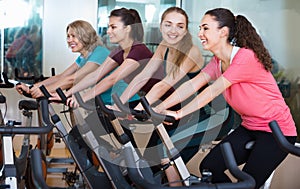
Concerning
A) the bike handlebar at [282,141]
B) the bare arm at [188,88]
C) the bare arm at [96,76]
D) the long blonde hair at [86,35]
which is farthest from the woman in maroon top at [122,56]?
the bike handlebar at [282,141]

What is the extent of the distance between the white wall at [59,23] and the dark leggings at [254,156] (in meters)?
3.56

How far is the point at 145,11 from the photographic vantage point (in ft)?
18.9

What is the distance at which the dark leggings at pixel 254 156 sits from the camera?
239cm

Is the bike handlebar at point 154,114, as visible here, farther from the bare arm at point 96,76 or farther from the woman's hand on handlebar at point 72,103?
the bare arm at point 96,76

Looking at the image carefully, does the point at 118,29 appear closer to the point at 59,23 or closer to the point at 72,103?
the point at 72,103

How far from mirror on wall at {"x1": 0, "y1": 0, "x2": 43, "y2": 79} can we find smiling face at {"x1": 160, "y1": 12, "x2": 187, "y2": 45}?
3181 mm

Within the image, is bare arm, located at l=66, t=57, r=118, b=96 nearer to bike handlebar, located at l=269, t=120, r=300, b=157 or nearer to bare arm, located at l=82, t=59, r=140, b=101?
bare arm, located at l=82, t=59, r=140, b=101

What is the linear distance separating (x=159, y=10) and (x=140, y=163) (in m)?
3.58

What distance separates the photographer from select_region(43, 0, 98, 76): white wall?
571cm

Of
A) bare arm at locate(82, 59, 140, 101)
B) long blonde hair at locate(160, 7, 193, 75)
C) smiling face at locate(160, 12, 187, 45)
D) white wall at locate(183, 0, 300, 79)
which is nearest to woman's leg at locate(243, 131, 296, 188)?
long blonde hair at locate(160, 7, 193, 75)

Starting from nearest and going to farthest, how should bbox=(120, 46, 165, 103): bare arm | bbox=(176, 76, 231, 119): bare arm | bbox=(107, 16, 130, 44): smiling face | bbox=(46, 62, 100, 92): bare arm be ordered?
bbox=(176, 76, 231, 119): bare arm
bbox=(120, 46, 165, 103): bare arm
bbox=(107, 16, 130, 44): smiling face
bbox=(46, 62, 100, 92): bare arm

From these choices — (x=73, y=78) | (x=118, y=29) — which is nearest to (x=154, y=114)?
(x=118, y=29)

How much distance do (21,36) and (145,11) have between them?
1583 mm

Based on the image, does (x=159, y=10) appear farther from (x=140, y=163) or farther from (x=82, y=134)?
(x=140, y=163)
